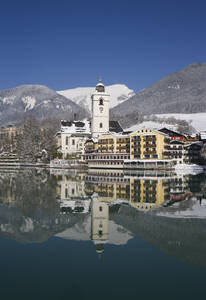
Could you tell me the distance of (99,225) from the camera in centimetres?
1947

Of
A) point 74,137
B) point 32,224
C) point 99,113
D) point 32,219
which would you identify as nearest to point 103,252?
point 32,224

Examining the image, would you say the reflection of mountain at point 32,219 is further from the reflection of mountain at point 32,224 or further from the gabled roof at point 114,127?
the gabled roof at point 114,127

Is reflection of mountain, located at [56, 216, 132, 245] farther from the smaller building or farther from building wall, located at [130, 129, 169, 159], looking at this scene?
the smaller building

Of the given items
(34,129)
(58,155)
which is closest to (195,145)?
(58,155)

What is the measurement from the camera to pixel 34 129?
112 meters

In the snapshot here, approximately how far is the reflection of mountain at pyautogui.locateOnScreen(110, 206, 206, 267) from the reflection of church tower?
71cm

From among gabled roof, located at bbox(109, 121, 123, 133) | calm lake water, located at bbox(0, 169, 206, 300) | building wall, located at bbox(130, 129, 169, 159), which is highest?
gabled roof, located at bbox(109, 121, 123, 133)

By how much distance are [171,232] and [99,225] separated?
4.13m

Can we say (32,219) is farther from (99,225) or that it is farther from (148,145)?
(148,145)

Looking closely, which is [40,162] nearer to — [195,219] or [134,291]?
[195,219]

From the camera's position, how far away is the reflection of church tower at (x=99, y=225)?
628 inches

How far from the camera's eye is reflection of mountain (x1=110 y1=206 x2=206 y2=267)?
1396cm

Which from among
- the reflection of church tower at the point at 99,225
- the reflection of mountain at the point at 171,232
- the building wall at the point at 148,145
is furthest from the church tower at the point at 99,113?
the reflection of mountain at the point at 171,232

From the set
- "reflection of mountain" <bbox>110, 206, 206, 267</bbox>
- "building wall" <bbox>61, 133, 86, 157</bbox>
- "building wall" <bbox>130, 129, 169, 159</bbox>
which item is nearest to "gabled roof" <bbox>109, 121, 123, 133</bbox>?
"building wall" <bbox>61, 133, 86, 157</bbox>
